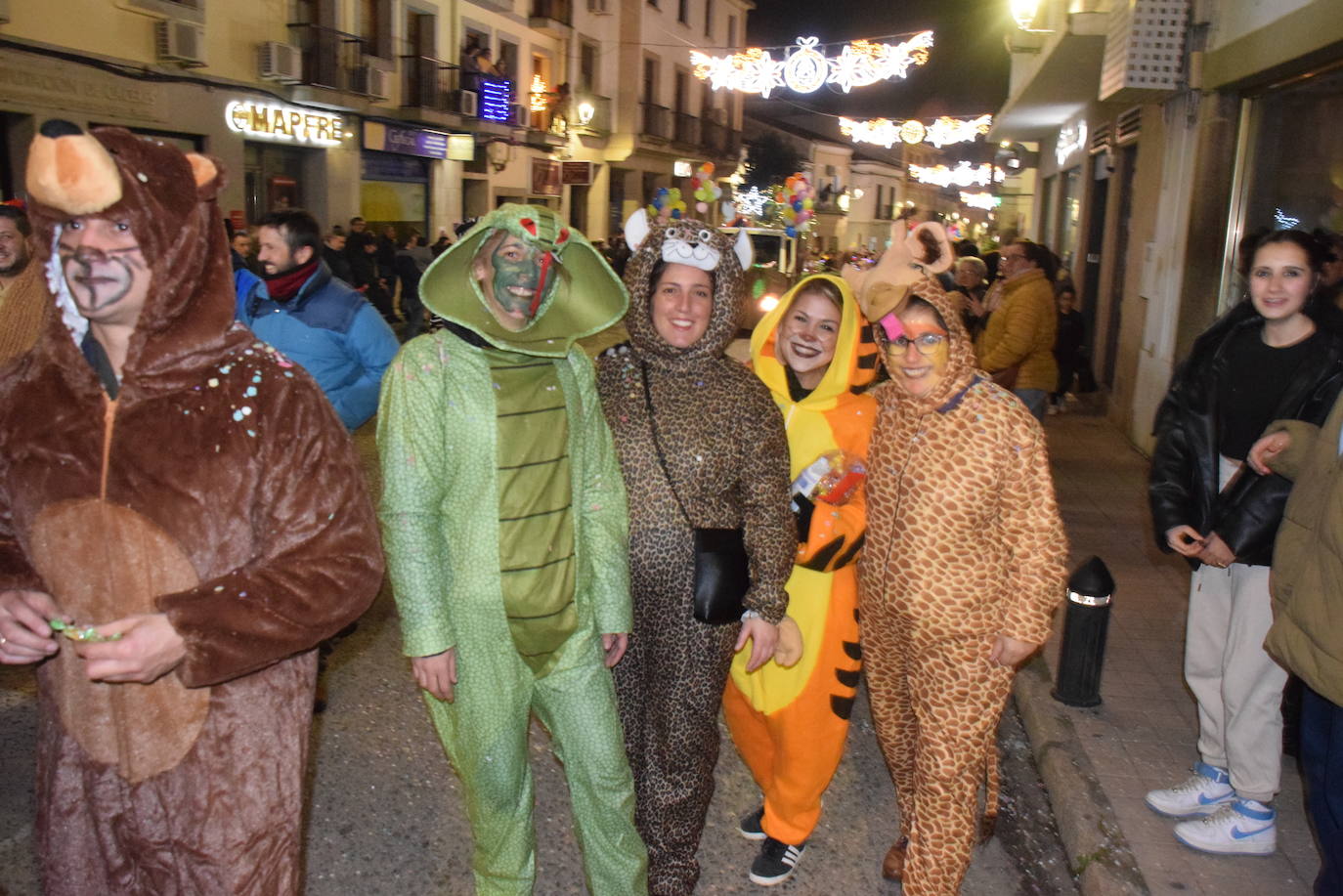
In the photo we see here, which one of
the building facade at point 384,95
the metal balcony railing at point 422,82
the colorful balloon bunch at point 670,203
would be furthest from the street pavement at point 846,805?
the metal balcony railing at point 422,82

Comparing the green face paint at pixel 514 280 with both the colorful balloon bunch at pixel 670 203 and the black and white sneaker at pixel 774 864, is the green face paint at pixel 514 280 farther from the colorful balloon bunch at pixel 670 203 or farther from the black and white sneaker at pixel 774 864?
the colorful balloon bunch at pixel 670 203

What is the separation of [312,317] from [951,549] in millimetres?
2877

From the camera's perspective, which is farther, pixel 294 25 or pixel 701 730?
pixel 294 25

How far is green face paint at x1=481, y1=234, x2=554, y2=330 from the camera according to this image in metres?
2.64

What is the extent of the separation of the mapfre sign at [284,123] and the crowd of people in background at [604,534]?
16694 mm

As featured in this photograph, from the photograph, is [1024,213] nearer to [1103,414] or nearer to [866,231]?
[1103,414]

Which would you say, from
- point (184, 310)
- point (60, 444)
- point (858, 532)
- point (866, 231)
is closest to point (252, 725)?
point (60, 444)

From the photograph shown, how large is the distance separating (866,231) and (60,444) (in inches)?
Answer: 2780

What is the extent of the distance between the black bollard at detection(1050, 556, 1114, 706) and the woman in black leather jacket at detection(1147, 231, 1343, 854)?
79cm

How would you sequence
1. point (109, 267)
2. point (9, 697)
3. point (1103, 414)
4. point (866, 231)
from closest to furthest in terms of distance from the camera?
1. point (109, 267)
2. point (9, 697)
3. point (1103, 414)
4. point (866, 231)

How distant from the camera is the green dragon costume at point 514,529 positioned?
2.52 metres

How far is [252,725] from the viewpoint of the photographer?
1917 mm

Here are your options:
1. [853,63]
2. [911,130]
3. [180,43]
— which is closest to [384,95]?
[180,43]

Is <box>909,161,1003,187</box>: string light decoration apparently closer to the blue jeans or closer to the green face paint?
the blue jeans
